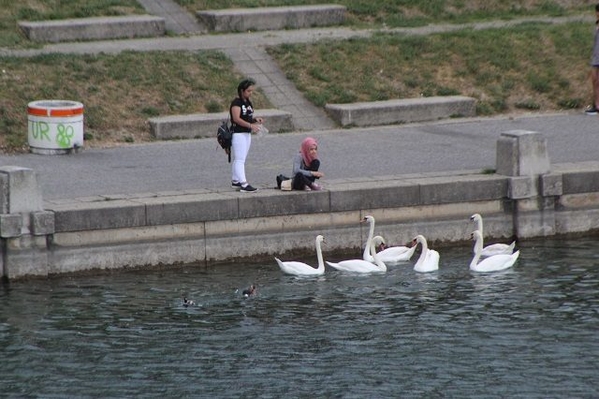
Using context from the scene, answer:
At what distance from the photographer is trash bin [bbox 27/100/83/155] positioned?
2155 centimetres

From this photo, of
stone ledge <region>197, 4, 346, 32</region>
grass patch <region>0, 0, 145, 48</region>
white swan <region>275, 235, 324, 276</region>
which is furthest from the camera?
stone ledge <region>197, 4, 346, 32</region>

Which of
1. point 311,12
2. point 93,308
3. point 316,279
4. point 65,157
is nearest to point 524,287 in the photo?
point 316,279

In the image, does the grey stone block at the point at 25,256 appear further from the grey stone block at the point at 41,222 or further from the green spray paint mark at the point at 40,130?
the green spray paint mark at the point at 40,130

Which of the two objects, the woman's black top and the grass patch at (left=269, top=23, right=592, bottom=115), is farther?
the grass patch at (left=269, top=23, right=592, bottom=115)

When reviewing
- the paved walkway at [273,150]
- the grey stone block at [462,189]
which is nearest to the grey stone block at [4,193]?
the paved walkway at [273,150]

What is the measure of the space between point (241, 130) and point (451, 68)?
8103 millimetres

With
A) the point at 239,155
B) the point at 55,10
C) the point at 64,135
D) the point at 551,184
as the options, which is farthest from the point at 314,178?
the point at 55,10

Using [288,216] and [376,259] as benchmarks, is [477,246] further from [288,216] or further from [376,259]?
[288,216]

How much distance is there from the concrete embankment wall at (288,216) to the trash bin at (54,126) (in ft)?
11.3

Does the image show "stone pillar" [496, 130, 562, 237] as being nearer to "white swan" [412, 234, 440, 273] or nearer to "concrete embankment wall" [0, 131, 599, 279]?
"concrete embankment wall" [0, 131, 599, 279]

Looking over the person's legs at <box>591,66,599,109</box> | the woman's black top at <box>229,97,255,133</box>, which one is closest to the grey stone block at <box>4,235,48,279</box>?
the woman's black top at <box>229,97,255,133</box>

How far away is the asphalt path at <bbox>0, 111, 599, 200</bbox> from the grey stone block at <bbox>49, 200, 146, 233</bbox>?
3.41 ft

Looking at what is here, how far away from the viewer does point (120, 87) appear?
24125 millimetres

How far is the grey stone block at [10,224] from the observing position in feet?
57.4
